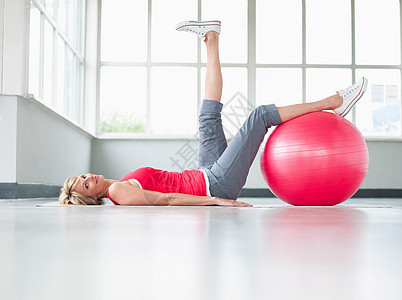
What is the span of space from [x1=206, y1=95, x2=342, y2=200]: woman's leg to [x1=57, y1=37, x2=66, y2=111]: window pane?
338 cm

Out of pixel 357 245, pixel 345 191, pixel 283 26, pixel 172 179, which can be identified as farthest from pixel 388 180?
pixel 357 245

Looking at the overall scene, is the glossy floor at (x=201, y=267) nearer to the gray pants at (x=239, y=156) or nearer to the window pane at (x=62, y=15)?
the gray pants at (x=239, y=156)

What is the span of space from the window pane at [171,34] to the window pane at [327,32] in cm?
183

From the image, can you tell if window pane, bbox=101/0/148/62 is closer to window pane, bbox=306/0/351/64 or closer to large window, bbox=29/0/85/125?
large window, bbox=29/0/85/125

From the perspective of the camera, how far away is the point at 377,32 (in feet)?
24.4

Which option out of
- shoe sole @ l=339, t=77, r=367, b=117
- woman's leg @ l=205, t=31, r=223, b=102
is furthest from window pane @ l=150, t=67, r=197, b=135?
shoe sole @ l=339, t=77, r=367, b=117

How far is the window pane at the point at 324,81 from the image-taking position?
287 inches

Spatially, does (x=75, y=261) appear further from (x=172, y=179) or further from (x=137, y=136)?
(x=137, y=136)

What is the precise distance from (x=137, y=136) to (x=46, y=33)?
245 centimetres

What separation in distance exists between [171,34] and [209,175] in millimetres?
4964

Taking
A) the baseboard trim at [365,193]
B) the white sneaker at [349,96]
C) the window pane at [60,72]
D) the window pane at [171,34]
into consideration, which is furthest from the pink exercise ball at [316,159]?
the window pane at [171,34]

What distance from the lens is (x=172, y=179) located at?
104 inches

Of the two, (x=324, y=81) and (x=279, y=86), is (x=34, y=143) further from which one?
(x=324, y=81)

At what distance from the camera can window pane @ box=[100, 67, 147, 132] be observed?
7098 mm
